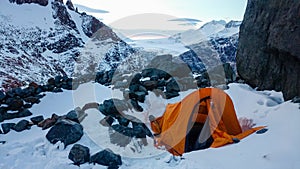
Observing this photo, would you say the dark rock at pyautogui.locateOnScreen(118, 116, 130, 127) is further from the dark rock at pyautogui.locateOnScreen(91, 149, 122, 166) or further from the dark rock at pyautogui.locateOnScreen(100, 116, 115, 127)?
the dark rock at pyautogui.locateOnScreen(91, 149, 122, 166)

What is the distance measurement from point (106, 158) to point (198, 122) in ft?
6.32

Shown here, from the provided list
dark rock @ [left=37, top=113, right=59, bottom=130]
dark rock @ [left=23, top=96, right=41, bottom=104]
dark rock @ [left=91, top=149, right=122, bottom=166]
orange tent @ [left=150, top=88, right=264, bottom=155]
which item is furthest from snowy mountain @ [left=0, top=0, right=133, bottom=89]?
dark rock @ [left=91, top=149, right=122, bottom=166]

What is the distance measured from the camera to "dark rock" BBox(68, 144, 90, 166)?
474cm

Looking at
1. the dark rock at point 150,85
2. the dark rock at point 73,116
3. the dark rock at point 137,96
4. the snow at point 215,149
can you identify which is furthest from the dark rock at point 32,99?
the dark rock at point 150,85

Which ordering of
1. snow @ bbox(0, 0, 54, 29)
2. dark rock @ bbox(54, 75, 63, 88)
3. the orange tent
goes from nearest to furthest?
the orange tent, dark rock @ bbox(54, 75, 63, 88), snow @ bbox(0, 0, 54, 29)

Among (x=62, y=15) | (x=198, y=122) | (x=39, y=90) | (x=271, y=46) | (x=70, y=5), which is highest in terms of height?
(x=271, y=46)

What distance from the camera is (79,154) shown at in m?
4.81

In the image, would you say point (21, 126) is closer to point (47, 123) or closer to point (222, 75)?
point (47, 123)

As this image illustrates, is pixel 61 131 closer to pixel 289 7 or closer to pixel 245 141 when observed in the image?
pixel 245 141

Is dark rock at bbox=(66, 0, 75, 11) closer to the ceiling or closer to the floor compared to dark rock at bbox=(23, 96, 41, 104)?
closer to the ceiling

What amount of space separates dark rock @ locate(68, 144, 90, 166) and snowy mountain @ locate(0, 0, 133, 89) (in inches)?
1679

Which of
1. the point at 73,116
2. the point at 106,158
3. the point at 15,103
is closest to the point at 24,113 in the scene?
the point at 15,103

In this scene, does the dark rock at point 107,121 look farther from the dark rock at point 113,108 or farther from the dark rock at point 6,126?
the dark rock at point 6,126

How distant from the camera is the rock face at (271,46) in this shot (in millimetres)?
6078
